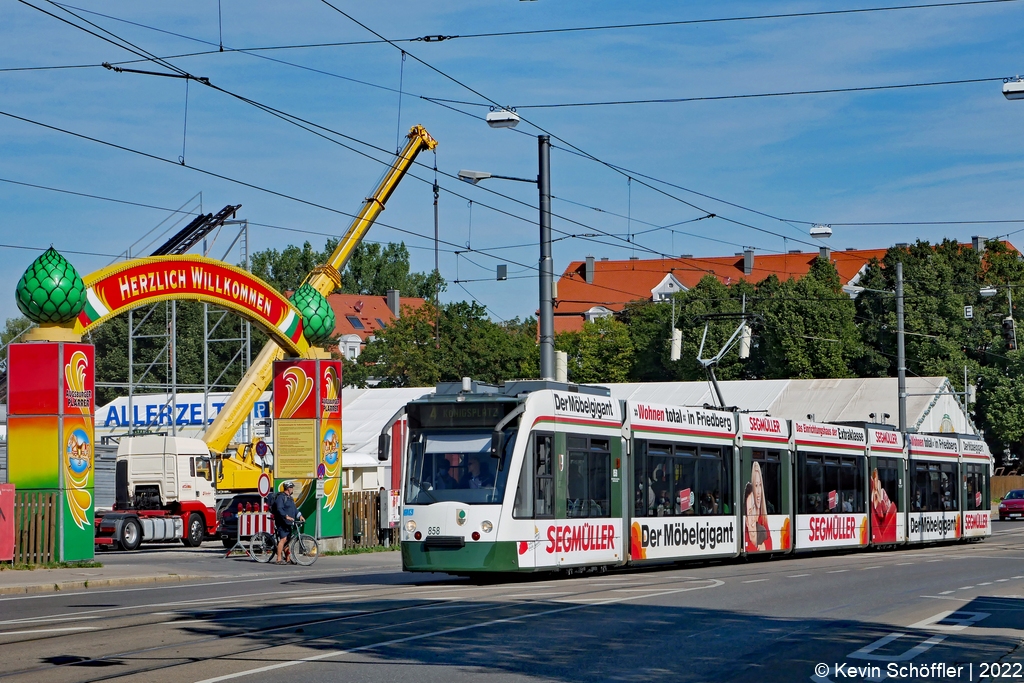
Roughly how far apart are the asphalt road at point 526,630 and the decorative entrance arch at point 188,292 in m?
7.64

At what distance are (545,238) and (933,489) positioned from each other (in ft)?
55.8

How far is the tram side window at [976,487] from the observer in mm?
39312

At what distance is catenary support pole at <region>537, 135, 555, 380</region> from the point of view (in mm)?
23967

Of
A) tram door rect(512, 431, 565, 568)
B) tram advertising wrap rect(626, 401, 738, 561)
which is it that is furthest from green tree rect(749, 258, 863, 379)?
tram door rect(512, 431, 565, 568)

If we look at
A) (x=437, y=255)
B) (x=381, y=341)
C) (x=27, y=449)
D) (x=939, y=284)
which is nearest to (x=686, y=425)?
(x=27, y=449)

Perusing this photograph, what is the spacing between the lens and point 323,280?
42938mm

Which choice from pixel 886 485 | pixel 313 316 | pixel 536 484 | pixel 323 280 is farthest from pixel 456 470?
pixel 323 280

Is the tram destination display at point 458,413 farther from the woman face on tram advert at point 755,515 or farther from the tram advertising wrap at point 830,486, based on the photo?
the tram advertising wrap at point 830,486

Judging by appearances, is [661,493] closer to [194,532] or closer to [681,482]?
[681,482]

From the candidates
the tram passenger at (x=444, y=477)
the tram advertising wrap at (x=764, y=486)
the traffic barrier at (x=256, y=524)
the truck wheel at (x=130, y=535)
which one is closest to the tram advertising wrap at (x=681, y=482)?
the tram advertising wrap at (x=764, y=486)

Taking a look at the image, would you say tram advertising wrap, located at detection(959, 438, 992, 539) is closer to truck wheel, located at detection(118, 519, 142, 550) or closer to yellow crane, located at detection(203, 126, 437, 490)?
yellow crane, located at detection(203, 126, 437, 490)

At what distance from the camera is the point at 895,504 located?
33812 millimetres

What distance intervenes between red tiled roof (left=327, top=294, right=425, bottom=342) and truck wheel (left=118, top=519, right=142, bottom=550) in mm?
95656

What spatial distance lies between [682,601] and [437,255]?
114 ft
